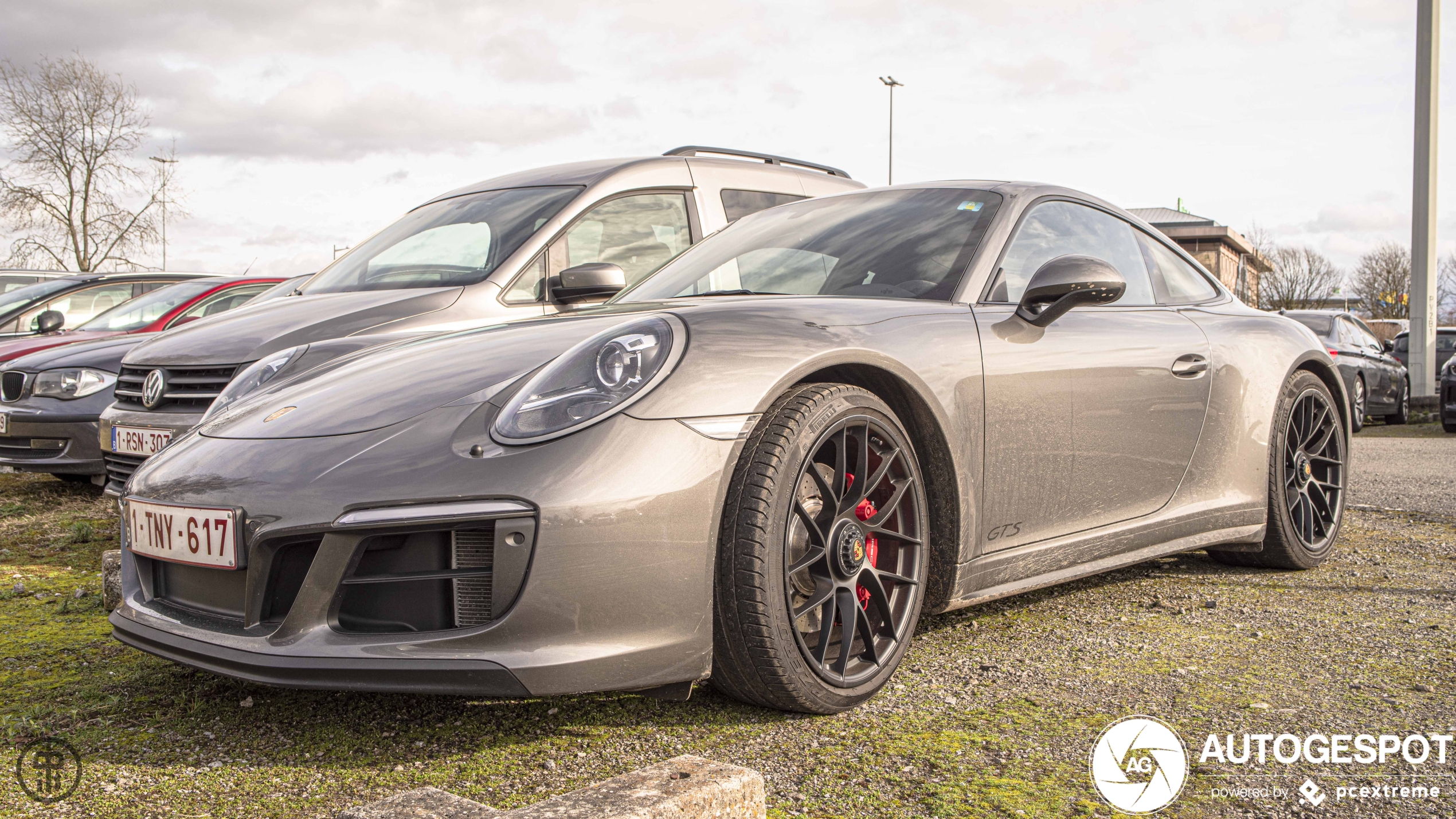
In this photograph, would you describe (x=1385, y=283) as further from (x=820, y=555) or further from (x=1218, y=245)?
(x=820, y=555)

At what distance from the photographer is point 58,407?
594 cm

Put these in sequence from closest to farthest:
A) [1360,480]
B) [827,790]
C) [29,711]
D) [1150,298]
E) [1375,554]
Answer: [827,790], [29,711], [1150,298], [1375,554], [1360,480]

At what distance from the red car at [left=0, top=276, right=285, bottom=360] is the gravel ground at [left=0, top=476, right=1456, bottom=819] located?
4.84 metres

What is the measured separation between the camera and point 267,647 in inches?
82.1

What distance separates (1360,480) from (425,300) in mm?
5793

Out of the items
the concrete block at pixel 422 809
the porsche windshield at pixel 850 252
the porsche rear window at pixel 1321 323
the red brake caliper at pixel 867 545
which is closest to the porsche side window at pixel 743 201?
the porsche windshield at pixel 850 252

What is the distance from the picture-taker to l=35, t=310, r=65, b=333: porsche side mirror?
852 centimetres

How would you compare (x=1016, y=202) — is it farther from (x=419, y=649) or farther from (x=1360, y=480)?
(x=1360, y=480)

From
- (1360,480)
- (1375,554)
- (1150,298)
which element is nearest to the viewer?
(1150,298)

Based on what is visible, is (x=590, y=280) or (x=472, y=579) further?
(x=590, y=280)

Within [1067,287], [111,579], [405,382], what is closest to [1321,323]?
[1067,287]

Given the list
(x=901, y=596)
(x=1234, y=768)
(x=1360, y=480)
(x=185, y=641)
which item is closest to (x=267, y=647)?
(x=185, y=641)

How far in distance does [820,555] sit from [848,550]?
0.08m

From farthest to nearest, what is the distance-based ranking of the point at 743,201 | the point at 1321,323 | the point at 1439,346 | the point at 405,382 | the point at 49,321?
the point at 1439,346
the point at 1321,323
the point at 49,321
the point at 743,201
the point at 405,382
